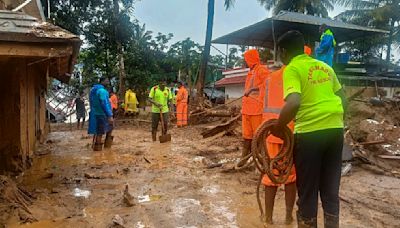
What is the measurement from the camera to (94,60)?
20453 millimetres

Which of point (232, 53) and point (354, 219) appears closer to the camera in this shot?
point (354, 219)

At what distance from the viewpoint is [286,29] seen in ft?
51.2

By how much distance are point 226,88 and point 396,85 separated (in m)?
11.4

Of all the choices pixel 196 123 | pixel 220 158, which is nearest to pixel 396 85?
pixel 196 123

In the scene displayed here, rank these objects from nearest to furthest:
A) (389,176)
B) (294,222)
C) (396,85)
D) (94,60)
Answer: (294,222)
(389,176)
(396,85)
(94,60)

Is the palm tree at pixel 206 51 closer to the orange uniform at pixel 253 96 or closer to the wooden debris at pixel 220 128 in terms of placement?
the wooden debris at pixel 220 128

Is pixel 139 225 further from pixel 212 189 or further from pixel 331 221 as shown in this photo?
pixel 331 221

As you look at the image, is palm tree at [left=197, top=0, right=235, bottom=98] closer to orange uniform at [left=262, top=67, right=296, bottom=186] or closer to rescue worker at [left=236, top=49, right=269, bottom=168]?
rescue worker at [left=236, top=49, right=269, bottom=168]

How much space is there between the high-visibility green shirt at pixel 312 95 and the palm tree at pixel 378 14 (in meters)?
30.0

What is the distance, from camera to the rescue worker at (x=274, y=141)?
3.96 meters

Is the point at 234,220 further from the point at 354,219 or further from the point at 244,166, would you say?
the point at 244,166

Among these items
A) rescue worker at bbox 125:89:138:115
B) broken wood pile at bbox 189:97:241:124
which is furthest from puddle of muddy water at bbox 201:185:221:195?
rescue worker at bbox 125:89:138:115

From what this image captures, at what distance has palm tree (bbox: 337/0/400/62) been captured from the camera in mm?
30250

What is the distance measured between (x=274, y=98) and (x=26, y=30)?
259 centimetres
